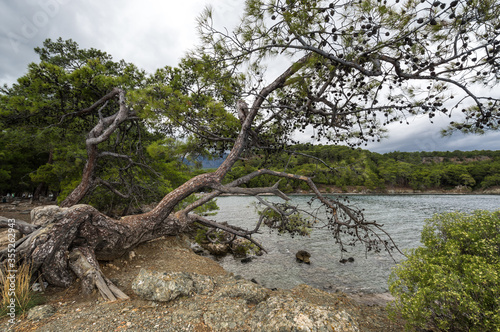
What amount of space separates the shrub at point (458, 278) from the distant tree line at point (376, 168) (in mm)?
2038

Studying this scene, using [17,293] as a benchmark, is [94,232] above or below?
above

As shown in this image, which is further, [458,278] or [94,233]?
[94,233]

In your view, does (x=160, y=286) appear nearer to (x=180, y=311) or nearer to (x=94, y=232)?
(x=180, y=311)

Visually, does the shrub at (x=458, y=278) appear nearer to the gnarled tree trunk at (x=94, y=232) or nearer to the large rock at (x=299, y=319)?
the large rock at (x=299, y=319)

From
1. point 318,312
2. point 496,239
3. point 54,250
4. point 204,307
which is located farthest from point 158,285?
point 496,239

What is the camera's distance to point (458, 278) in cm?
296

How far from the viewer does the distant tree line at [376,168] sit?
570 centimetres

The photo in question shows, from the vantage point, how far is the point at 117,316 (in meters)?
2.84

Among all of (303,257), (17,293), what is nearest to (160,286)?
(17,293)

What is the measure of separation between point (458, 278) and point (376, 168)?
69146 millimetres

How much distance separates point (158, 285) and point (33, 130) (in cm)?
876

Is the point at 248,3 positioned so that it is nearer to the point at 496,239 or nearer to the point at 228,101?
the point at 228,101

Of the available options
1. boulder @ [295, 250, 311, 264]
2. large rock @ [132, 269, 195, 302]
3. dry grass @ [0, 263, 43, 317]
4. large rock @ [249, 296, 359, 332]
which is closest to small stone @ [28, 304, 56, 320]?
dry grass @ [0, 263, 43, 317]

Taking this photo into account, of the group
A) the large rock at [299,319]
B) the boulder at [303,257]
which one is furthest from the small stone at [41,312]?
the boulder at [303,257]
